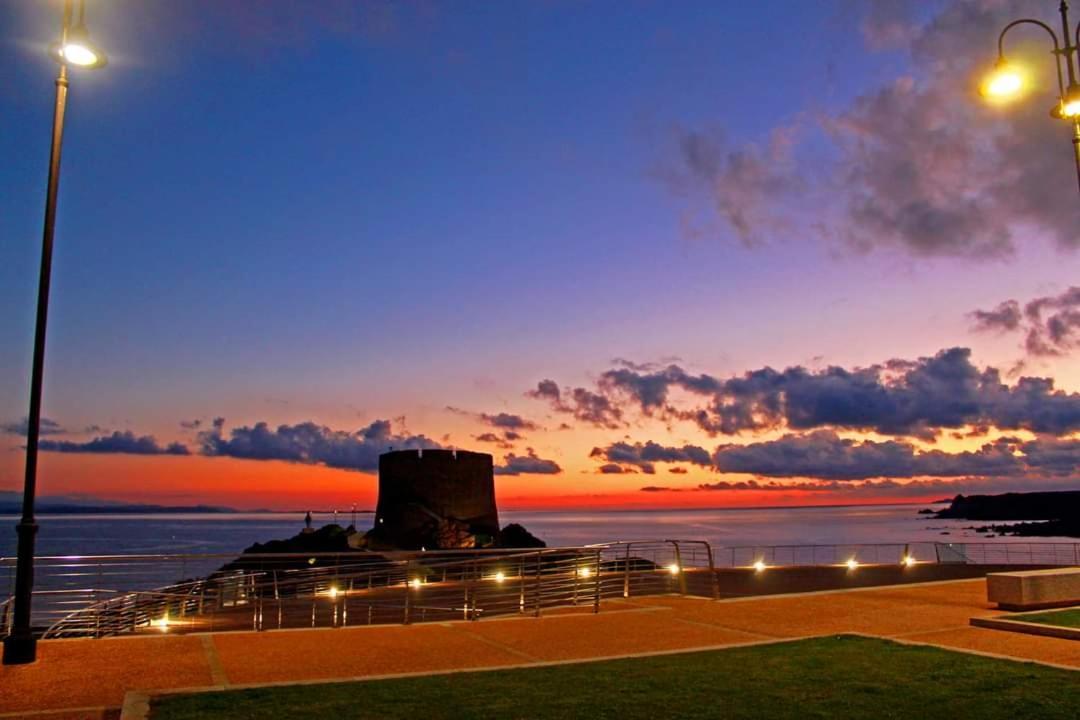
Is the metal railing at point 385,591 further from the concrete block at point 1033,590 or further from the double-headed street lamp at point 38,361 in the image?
the concrete block at point 1033,590

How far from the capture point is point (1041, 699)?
655 cm

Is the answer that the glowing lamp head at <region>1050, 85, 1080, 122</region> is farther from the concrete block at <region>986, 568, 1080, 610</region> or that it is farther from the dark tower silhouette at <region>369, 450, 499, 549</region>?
the dark tower silhouette at <region>369, 450, 499, 549</region>

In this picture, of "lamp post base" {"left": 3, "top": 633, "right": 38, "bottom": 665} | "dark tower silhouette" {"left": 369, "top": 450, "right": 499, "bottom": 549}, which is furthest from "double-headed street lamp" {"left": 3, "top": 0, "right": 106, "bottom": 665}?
"dark tower silhouette" {"left": 369, "top": 450, "right": 499, "bottom": 549}

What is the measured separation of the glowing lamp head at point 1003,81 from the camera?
345 inches

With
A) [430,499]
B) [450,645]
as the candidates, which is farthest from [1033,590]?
[430,499]

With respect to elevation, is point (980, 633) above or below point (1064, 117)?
below

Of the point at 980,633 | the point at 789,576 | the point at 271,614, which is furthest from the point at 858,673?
the point at 271,614

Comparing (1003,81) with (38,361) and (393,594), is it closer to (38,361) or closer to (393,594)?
(38,361)

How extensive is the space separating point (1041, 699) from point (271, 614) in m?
19.0

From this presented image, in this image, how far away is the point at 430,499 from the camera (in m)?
51.8

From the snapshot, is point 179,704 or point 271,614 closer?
point 179,704

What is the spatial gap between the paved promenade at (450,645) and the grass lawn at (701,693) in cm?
82

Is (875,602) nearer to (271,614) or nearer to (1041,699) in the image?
(1041,699)

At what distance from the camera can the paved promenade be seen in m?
7.67
